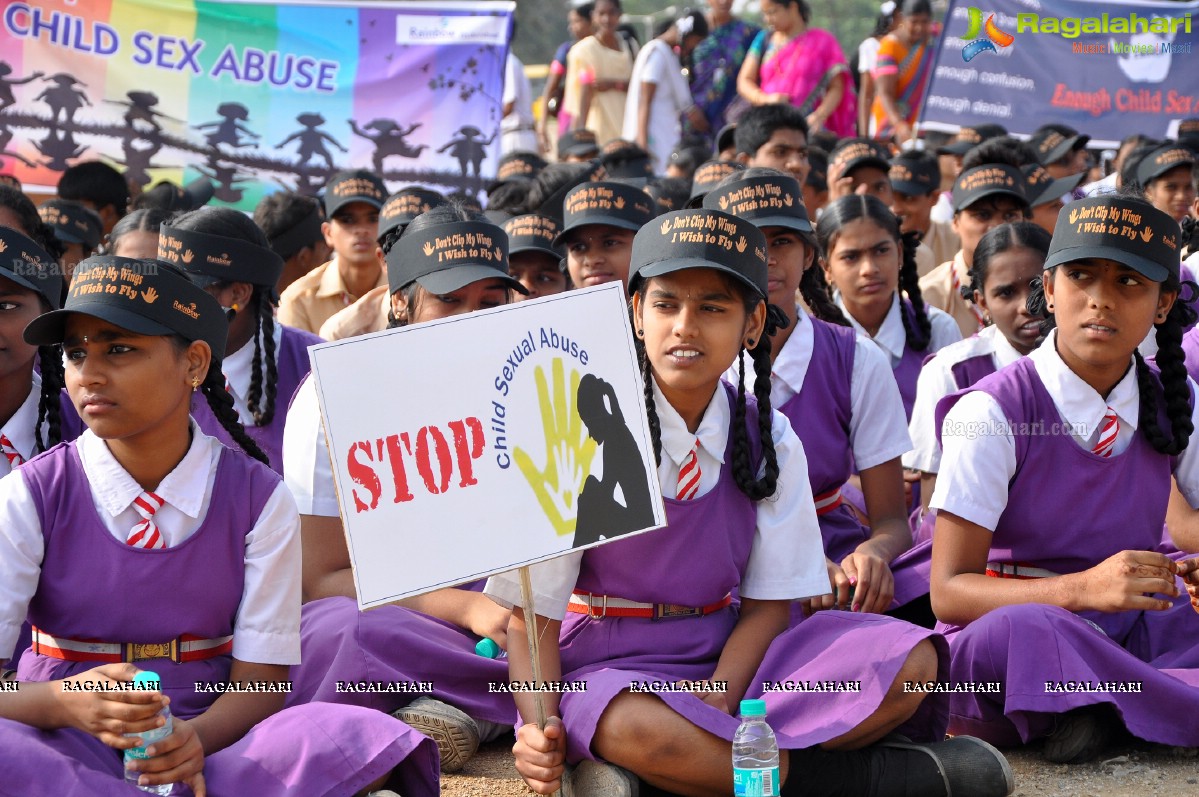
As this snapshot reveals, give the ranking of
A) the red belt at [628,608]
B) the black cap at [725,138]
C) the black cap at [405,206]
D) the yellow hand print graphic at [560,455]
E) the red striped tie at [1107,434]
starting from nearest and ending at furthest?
the yellow hand print graphic at [560,455], the red belt at [628,608], the red striped tie at [1107,434], the black cap at [405,206], the black cap at [725,138]

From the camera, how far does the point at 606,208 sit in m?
5.75

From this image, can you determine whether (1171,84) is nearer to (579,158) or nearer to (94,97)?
(579,158)

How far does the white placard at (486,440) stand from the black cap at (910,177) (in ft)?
17.1

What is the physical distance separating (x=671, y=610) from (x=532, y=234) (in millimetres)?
2645

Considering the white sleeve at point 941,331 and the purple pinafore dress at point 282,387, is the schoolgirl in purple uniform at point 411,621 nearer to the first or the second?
the purple pinafore dress at point 282,387

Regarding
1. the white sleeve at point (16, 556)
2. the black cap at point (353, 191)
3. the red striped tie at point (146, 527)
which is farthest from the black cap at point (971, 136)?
the white sleeve at point (16, 556)

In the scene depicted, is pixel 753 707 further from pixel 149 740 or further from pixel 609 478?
pixel 149 740

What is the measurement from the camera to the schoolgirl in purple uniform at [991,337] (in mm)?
5146

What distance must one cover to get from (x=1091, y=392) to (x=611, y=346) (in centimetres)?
162

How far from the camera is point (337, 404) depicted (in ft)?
9.72

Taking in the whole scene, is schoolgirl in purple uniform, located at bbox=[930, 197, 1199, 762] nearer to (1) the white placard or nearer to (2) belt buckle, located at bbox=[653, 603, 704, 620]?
(2) belt buckle, located at bbox=[653, 603, 704, 620]

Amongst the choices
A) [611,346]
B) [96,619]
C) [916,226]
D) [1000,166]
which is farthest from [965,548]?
[916,226]

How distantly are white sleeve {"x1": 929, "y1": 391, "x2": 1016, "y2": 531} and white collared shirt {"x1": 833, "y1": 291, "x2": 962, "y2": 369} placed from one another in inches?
65.8

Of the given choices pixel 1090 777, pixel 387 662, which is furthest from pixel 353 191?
pixel 1090 777
